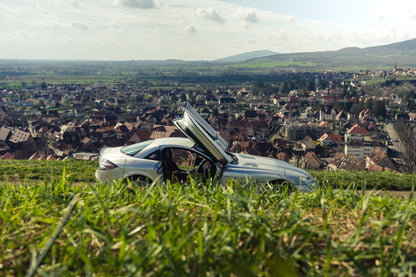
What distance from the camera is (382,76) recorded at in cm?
18425

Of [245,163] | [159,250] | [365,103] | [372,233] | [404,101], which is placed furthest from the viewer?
[404,101]

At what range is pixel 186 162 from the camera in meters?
6.76

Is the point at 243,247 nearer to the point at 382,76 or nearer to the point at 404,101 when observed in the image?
the point at 404,101

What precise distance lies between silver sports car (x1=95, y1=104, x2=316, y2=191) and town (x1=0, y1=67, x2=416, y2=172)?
2.16 feet

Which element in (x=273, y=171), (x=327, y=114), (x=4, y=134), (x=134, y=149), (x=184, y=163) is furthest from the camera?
(x=327, y=114)

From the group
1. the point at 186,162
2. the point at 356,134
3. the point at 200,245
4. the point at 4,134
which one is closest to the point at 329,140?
the point at 356,134

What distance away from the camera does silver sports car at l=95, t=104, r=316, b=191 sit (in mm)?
5969

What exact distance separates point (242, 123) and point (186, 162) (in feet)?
190

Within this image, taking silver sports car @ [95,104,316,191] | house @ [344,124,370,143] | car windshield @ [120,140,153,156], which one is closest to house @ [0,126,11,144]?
car windshield @ [120,140,153,156]

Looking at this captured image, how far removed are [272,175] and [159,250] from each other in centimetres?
435

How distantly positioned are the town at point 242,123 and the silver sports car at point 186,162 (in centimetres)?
66

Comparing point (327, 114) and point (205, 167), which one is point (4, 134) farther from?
point (327, 114)

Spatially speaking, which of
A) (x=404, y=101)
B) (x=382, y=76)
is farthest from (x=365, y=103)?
(x=382, y=76)

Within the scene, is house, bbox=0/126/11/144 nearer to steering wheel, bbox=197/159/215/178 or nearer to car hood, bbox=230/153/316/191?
steering wheel, bbox=197/159/215/178
